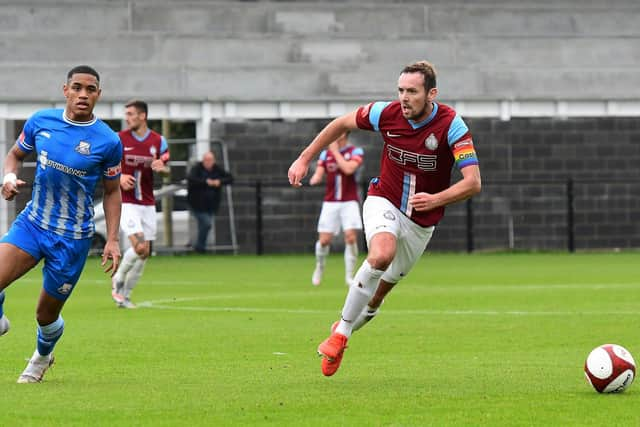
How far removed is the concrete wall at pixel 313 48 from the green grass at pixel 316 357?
11.6 metres

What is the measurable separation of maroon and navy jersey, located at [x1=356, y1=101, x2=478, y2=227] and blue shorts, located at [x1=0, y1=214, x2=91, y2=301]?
94.1 inches

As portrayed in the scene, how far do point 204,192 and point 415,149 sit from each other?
19.8 meters

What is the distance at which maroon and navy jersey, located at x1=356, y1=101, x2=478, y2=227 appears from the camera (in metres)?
9.78

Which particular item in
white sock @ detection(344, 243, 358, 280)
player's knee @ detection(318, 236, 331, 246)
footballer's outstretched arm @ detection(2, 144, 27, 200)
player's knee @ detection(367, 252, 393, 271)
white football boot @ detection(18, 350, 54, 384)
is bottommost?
white sock @ detection(344, 243, 358, 280)

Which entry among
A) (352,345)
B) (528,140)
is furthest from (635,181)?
(352,345)

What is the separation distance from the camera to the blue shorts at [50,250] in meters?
8.84

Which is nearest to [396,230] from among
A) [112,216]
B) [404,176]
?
[404,176]

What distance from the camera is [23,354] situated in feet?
36.2

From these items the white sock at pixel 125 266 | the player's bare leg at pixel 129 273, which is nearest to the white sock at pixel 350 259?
the player's bare leg at pixel 129 273

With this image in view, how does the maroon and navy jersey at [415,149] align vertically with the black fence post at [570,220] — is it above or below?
above

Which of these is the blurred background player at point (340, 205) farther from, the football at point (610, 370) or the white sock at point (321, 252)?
the football at point (610, 370)

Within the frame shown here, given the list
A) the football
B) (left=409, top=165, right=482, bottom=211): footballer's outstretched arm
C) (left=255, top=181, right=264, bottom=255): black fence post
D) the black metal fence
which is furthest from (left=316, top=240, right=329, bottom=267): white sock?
the football

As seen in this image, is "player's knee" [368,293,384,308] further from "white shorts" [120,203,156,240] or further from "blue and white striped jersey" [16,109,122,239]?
"white shorts" [120,203,156,240]

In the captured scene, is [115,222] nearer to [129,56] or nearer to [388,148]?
[388,148]
